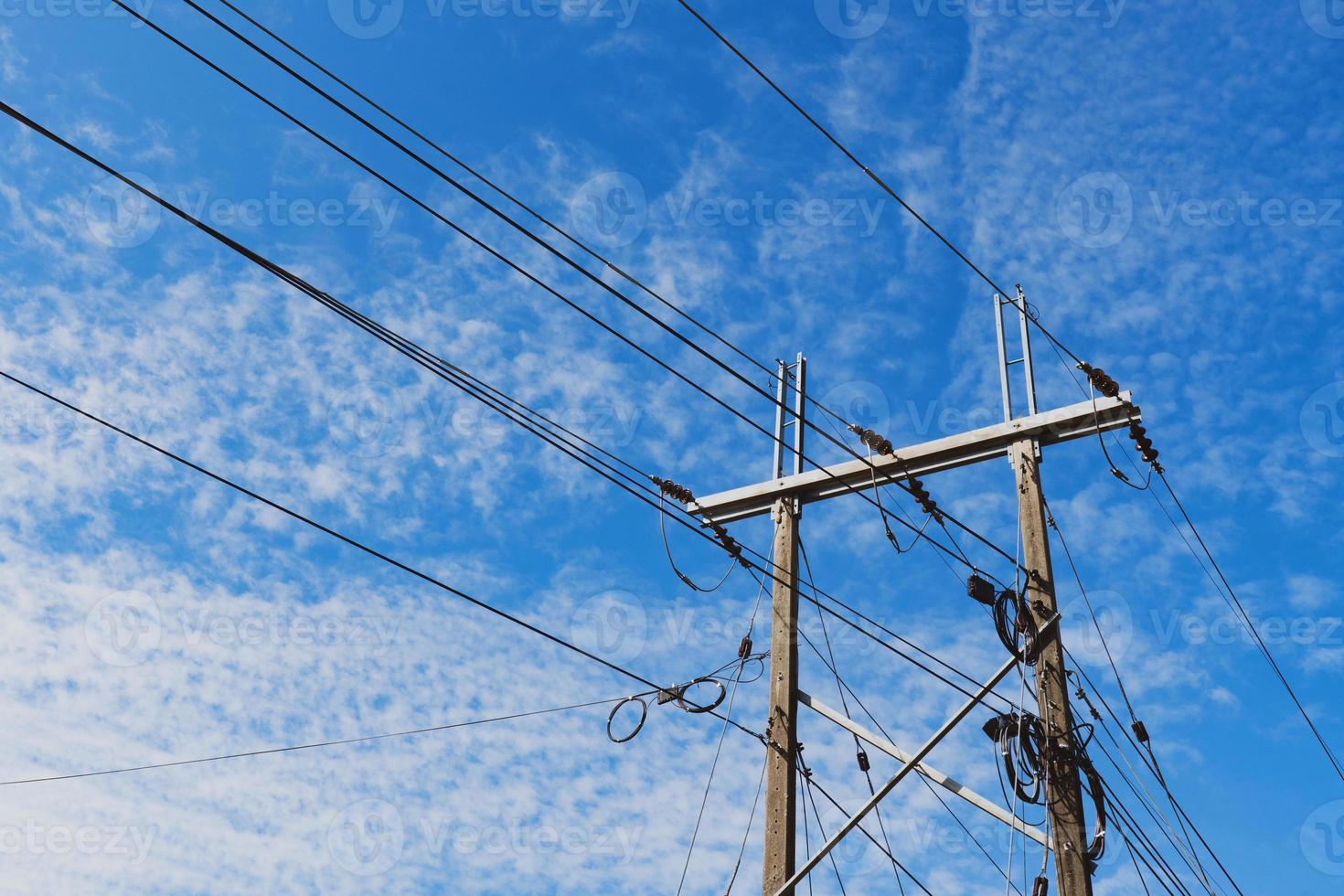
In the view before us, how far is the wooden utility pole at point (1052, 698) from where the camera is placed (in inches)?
402

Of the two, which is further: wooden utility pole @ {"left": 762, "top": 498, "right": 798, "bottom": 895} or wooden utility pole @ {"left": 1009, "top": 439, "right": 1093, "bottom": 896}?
wooden utility pole @ {"left": 762, "top": 498, "right": 798, "bottom": 895}

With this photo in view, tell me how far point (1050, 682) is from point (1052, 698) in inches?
6.1

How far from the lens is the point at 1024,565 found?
11750 millimetres

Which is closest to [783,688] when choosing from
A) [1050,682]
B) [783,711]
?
[783,711]

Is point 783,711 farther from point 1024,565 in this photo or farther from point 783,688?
point 1024,565

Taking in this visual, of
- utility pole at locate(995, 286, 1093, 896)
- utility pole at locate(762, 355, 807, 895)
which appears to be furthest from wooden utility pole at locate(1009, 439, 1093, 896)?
utility pole at locate(762, 355, 807, 895)

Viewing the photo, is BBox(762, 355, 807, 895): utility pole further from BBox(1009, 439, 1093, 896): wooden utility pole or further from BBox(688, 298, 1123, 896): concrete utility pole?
BBox(1009, 439, 1093, 896): wooden utility pole

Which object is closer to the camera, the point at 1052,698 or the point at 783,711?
the point at 1052,698

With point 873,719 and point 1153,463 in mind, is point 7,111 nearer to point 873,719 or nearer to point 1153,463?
point 873,719

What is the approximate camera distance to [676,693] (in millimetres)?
12562

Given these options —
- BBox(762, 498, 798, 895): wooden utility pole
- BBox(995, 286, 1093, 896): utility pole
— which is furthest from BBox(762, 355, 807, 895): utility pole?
BBox(995, 286, 1093, 896): utility pole

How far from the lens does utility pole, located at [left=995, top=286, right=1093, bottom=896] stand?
10242mm

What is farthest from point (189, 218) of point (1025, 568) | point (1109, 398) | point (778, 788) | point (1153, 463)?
point (1153, 463)

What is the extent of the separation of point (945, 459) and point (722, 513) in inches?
101
